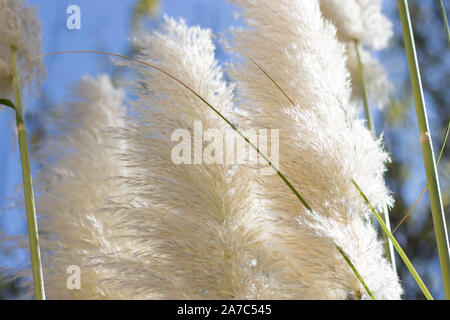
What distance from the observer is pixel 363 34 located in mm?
1098

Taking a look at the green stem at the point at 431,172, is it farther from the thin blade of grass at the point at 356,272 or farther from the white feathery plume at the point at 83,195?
the white feathery plume at the point at 83,195

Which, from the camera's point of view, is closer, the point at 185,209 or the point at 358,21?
the point at 185,209

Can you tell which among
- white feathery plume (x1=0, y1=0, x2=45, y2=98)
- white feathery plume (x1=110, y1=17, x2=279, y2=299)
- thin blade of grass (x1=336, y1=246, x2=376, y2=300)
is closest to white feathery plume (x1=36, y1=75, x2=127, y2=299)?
white feathery plume (x1=110, y1=17, x2=279, y2=299)

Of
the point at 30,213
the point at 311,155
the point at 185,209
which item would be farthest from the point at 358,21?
the point at 30,213

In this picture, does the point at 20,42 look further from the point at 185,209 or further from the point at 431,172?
the point at 431,172

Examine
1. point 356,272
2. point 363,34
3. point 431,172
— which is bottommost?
point 356,272

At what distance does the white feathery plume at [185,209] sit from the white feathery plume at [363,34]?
1.32ft

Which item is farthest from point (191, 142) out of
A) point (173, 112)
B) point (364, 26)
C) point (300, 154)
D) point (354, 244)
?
point (364, 26)

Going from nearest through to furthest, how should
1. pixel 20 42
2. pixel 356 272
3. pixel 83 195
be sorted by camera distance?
1. pixel 356 272
2. pixel 20 42
3. pixel 83 195

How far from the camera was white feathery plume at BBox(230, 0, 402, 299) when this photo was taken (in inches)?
24.8

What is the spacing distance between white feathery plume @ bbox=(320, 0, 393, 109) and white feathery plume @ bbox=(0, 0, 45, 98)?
0.62 meters

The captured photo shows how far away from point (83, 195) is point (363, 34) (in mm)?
749

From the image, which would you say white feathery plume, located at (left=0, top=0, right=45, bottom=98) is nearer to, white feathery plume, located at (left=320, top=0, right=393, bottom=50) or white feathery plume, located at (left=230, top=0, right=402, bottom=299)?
white feathery plume, located at (left=230, top=0, right=402, bottom=299)

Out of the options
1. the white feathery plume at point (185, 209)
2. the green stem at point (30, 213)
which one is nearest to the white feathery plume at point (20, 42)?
the green stem at point (30, 213)
